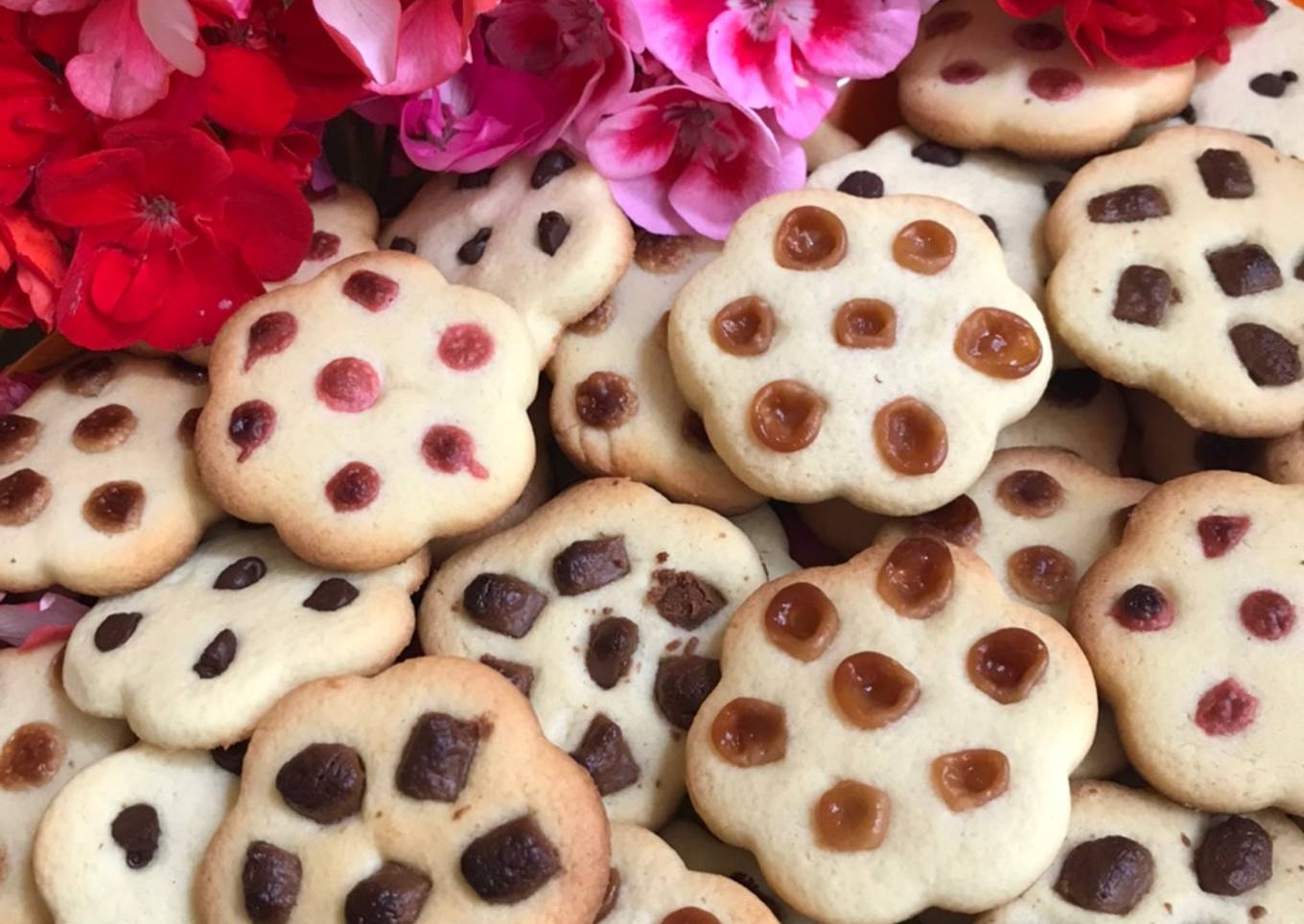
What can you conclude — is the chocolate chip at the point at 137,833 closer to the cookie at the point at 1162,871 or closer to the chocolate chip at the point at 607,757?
the chocolate chip at the point at 607,757

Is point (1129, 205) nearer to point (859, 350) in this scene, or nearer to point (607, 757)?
point (859, 350)

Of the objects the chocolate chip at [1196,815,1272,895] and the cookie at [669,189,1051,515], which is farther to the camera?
the cookie at [669,189,1051,515]

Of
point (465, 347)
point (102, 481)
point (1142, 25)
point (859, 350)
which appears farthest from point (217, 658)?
point (1142, 25)

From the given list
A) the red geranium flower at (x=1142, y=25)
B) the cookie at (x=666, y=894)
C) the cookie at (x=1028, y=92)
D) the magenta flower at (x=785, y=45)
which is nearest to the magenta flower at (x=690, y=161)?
the magenta flower at (x=785, y=45)

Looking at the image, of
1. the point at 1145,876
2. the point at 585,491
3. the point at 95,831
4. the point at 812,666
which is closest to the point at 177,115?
the point at 585,491

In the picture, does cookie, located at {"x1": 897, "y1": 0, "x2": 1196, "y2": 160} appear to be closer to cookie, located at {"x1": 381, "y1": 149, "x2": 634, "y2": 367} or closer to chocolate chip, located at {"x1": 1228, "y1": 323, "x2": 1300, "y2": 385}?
chocolate chip, located at {"x1": 1228, "y1": 323, "x2": 1300, "y2": 385}

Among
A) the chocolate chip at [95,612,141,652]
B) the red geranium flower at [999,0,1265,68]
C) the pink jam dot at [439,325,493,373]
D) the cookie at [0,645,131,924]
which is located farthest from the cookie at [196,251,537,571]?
the red geranium flower at [999,0,1265,68]
